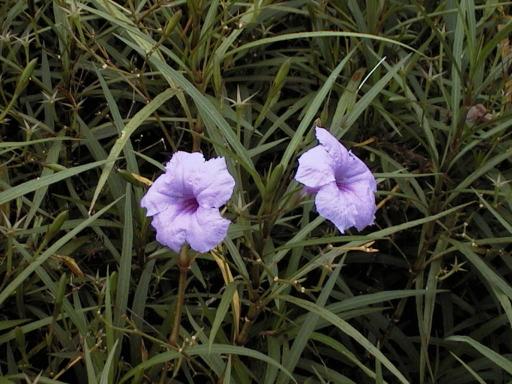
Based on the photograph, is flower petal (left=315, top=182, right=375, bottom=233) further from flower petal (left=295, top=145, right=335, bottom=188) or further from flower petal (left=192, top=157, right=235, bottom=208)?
flower petal (left=192, top=157, right=235, bottom=208)

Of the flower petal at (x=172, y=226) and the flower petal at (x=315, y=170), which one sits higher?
the flower petal at (x=315, y=170)

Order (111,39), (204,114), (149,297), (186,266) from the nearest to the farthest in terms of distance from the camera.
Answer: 1. (186,266)
2. (204,114)
3. (149,297)
4. (111,39)

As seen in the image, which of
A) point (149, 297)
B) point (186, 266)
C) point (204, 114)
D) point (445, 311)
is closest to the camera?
point (186, 266)

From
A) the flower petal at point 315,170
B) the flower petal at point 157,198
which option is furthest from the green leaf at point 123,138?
the flower petal at point 315,170

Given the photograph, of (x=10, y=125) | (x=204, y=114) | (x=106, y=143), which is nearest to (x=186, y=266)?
(x=204, y=114)

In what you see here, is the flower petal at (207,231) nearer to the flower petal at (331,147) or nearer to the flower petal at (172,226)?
the flower petal at (172,226)

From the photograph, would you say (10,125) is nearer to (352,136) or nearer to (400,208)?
Result: (352,136)
